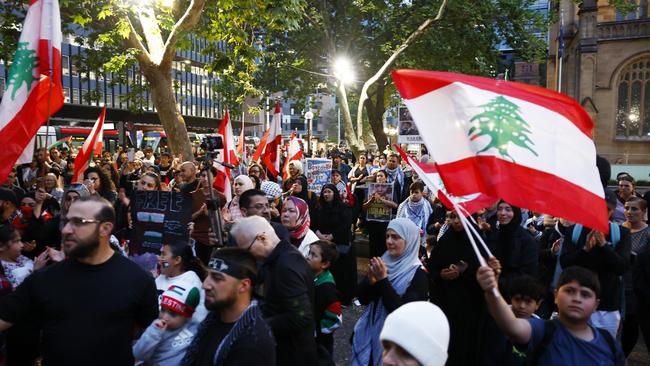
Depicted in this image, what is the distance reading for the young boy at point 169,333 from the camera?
311 centimetres

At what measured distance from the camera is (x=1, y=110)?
4.34 m

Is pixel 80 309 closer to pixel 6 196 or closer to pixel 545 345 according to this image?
pixel 545 345

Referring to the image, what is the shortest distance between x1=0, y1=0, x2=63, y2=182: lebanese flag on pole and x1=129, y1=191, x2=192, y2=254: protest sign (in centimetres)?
131

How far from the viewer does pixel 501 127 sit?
3.14 m

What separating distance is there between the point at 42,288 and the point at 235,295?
1.10m

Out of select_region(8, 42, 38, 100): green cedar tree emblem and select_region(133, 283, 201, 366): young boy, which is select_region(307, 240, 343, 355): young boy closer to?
select_region(133, 283, 201, 366): young boy

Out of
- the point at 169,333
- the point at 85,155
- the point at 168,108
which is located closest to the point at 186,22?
the point at 168,108

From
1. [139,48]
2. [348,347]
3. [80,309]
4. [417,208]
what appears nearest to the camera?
[80,309]

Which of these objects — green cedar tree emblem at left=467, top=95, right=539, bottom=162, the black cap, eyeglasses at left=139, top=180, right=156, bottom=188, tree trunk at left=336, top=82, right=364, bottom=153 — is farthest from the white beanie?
tree trunk at left=336, top=82, right=364, bottom=153

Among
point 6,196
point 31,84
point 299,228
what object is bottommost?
point 299,228

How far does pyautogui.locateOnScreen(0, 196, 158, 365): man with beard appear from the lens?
2.96 m

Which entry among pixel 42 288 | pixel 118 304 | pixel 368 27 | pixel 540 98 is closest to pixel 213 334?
pixel 118 304

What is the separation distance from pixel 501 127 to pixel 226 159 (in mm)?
6693

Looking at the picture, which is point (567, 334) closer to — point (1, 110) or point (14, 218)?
point (1, 110)
